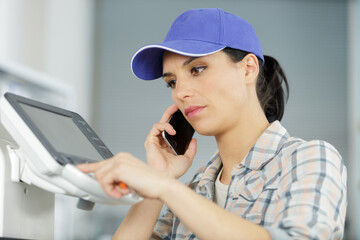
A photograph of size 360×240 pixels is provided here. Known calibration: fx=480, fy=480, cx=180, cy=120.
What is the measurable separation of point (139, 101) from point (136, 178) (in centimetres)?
337

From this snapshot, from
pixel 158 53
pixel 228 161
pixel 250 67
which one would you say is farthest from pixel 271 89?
pixel 158 53

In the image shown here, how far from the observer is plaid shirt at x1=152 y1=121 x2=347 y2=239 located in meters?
0.93

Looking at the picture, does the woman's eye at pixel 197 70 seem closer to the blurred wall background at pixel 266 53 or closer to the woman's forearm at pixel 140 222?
the woman's forearm at pixel 140 222

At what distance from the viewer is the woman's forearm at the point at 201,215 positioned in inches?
35.6

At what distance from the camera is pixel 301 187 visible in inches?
38.9

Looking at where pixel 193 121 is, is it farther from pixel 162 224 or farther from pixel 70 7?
pixel 70 7

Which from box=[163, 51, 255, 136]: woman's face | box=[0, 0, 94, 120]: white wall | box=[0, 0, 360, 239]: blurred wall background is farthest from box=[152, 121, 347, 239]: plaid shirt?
box=[0, 0, 360, 239]: blurred wall background

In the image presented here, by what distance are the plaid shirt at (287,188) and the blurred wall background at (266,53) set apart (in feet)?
9.34

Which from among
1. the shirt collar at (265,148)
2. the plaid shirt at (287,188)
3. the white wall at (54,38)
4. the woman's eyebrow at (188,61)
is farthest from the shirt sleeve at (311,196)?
the white wall at (54,38)

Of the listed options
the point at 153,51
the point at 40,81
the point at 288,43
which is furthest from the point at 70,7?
the point at 153,51

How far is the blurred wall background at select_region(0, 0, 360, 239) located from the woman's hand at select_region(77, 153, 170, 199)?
322 cm

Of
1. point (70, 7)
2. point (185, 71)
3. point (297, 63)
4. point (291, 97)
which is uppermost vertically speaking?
point (70, 7)

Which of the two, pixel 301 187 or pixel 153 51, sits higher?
pixel 153 51

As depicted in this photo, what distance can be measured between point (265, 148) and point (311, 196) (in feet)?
1.04
